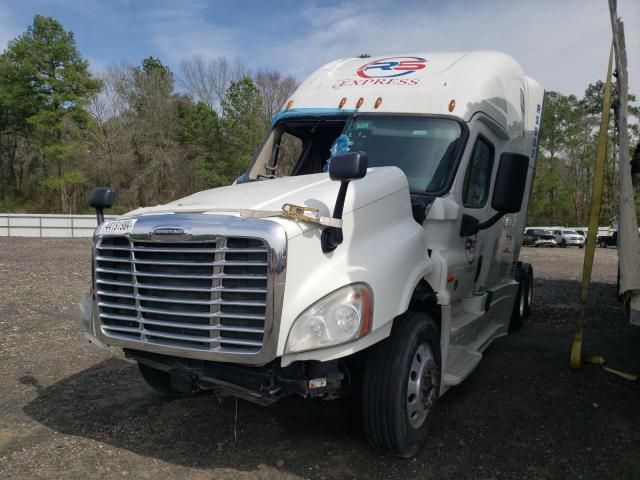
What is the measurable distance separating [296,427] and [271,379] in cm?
120

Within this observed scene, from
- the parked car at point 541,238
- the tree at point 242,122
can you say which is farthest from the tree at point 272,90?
the parked car at point 541,238

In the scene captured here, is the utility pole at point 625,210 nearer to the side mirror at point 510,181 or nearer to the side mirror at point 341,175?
the side mirror at point 510,181

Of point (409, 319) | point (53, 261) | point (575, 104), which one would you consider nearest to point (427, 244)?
point (409, 319)

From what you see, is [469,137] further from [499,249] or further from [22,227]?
[22,227]

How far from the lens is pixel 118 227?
146 inches

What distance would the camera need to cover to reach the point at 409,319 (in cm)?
390

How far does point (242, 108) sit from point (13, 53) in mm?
15821

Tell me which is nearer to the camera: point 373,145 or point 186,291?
point 186,291

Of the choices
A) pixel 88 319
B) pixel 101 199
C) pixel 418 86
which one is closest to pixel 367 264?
pixel 88 319

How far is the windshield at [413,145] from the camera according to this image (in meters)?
4.73

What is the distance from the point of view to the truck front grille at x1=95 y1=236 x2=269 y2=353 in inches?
128

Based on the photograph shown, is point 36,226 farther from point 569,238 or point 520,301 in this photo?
point 569,238

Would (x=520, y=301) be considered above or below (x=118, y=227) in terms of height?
below

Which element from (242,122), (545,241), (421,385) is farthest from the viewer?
(242,122)
